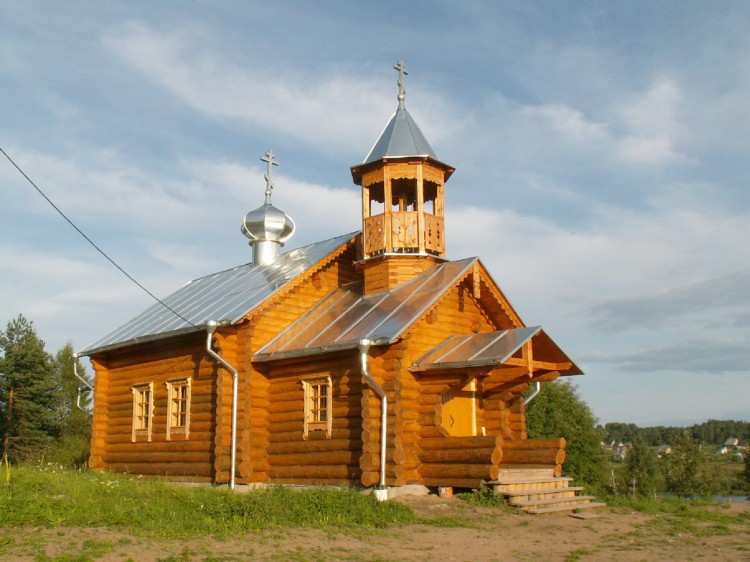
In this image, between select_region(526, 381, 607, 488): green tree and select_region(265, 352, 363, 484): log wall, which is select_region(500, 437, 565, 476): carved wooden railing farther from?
select_region(526, 381, 607, 488): green tree

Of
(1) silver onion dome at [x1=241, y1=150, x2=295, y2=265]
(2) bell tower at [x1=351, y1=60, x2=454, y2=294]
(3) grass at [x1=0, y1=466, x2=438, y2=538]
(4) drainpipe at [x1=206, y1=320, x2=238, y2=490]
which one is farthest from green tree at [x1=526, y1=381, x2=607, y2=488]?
(3) grass at [x1=0, y1=466, x2=438, y2=538]

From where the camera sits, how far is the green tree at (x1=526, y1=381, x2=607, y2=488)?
3117 cm

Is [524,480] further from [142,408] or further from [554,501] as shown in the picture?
[142,408]

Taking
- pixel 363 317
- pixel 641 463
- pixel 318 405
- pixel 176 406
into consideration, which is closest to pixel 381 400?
pixel 318 405

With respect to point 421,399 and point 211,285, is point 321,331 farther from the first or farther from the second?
point 211,285

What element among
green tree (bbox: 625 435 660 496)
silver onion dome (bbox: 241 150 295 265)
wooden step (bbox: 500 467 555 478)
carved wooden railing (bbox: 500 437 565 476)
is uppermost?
silver onion dome (bbox: 241 150 295 265)

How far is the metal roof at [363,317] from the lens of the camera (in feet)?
47.3

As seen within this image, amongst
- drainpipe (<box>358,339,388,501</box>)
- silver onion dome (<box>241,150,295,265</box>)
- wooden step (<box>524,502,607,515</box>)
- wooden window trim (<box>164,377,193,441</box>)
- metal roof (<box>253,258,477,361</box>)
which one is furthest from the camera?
silver onion dome (<box>241,150,295,265</box>)

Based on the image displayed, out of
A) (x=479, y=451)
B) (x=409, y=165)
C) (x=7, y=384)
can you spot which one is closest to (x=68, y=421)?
(x=7, y=384)

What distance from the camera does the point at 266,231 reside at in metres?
22.2

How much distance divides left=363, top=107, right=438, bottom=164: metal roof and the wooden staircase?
716cm

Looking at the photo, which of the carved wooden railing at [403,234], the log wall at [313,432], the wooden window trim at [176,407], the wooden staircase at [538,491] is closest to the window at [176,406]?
the wooden window trim at [176,407]

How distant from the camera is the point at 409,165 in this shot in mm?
17406

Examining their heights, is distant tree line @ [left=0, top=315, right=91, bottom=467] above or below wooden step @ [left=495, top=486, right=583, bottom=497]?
above
